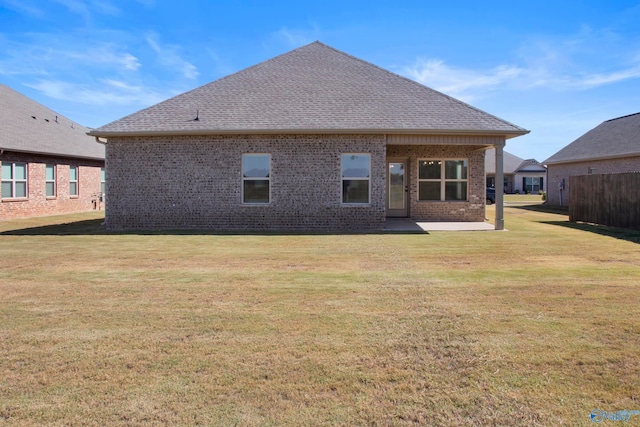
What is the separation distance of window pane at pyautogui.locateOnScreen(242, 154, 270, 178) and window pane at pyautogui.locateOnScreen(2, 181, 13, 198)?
10.7 meters

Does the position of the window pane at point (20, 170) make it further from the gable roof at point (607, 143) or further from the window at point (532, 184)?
the window at point (532, 184)

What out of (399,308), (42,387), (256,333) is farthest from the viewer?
(399,308)

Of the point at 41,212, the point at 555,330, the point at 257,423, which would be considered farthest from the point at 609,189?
the point at 41,212

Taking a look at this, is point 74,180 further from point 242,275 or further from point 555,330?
point 555,330

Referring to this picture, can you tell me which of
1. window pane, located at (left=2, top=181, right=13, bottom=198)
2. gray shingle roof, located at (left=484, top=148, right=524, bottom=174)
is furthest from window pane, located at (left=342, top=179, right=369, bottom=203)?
gray shingle roof, located at (left=484, top=148, right=524, bottom=174)

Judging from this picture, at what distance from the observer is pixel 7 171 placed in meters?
18.3

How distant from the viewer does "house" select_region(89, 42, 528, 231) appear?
14492 mm

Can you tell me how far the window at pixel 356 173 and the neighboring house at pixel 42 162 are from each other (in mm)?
13076

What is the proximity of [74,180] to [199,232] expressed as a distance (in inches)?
501

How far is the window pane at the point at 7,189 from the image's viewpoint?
720 inches

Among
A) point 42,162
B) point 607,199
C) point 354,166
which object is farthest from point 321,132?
point 42,162

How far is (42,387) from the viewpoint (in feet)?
11.4

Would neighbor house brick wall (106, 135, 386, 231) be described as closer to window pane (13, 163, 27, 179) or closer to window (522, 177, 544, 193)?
window pane (13, 163, 27, 179)

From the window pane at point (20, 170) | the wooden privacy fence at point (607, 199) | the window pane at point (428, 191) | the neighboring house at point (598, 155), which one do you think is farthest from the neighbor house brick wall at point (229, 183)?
the neighboring house at point (598, 155)
